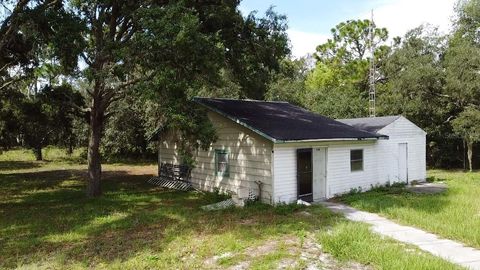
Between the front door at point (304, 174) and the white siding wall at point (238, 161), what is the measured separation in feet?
4.23

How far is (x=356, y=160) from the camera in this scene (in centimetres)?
1669

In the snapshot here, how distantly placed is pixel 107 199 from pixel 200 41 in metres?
8.05

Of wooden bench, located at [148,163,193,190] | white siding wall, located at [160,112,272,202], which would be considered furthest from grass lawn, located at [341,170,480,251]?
wooden bench, located at [148,163,193,190]

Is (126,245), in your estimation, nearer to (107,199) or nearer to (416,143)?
(107,199)

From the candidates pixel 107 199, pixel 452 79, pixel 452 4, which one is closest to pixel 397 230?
pixel 107 199

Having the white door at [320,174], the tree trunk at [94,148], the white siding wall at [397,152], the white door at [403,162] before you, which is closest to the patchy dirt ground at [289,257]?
the white door at [320,174]

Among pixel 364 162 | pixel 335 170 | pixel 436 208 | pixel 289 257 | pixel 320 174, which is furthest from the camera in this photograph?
pixel 364 162

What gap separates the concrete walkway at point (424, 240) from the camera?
7.98m

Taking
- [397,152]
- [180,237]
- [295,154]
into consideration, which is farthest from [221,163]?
[397,152]

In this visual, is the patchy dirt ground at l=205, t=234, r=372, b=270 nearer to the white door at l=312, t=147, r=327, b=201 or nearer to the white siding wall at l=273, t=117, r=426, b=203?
the white siding wall at l=273, t=117, r=426, b=203

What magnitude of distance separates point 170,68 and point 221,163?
227 inches

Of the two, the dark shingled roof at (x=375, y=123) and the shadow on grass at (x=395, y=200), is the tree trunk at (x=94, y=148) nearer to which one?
the shadow on grass at (x=395, y=200)

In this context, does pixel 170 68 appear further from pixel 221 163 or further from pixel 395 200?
pixel 395 200

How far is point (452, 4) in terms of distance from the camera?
32.2m
